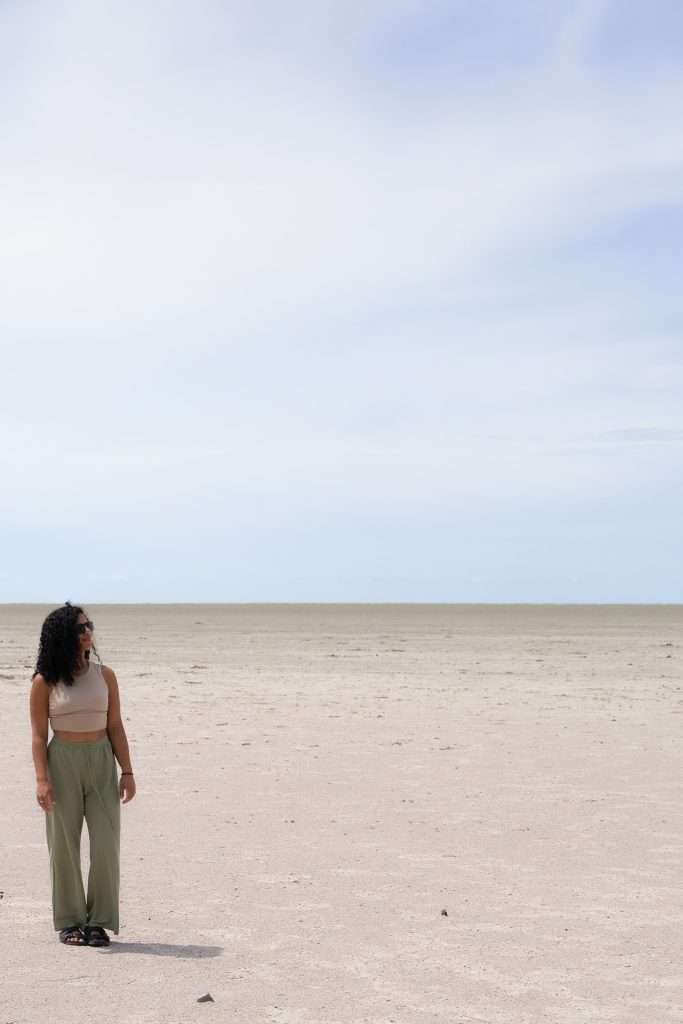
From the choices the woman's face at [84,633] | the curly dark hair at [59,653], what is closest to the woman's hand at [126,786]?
the curly dark hair at [59,653]

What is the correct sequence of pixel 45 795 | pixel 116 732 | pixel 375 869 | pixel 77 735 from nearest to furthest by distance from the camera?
pixel 45 795
pixel 77 735
pixel 116 732
pixel 375 869

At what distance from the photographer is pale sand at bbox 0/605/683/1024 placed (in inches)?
235

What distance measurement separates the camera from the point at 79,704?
6.71 meters

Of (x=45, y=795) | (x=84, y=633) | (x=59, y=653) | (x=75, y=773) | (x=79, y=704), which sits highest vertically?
(x=84, y=633)

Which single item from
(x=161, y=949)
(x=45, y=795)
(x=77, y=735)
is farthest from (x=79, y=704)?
(x=161, y=949)

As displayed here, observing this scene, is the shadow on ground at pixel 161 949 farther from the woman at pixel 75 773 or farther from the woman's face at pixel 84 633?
the woman's face at pixel 84 633

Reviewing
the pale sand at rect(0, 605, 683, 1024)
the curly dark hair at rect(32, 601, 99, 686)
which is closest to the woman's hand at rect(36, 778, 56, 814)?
the curly dark hair at rect(32, 601, 99, 686)

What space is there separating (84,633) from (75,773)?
2.52ft

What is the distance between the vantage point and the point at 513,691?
873 inches

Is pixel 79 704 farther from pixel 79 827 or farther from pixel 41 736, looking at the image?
pixel 79 827

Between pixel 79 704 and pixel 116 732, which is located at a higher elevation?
pixel 79 704

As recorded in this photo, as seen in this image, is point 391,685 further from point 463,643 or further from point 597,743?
point 463,643

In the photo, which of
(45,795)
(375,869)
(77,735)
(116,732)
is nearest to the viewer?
(45,795)

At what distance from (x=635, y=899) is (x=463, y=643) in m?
33.0
